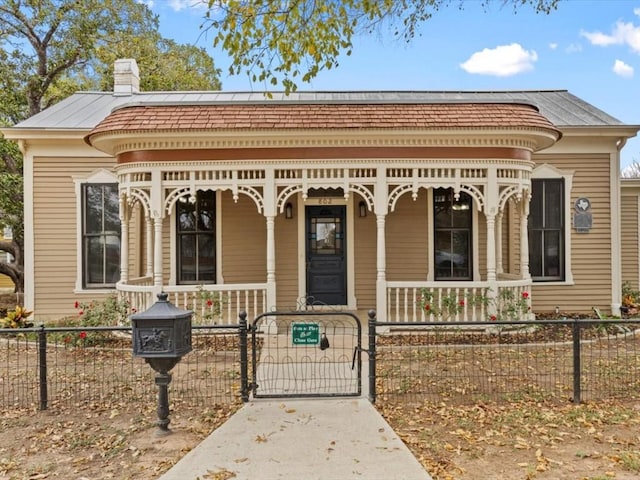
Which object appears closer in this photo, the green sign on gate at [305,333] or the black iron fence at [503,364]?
the green sign on gate at [305,333]

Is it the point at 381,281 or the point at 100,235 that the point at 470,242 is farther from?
the point at 100,235

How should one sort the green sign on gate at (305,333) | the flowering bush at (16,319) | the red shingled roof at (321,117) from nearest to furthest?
the green sign on gate at (305,333) → the red shingled roof at (321,117) → the flowering bush at (16,319)

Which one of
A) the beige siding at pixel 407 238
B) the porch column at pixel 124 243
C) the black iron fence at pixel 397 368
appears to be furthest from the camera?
the beige siding at pixel 407 238

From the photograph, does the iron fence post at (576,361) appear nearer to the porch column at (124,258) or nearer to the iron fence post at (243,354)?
the iron fence post at (243,354)

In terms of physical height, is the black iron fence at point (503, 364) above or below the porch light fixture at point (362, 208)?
below

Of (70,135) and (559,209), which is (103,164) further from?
(559,209)

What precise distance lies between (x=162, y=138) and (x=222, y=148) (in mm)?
987

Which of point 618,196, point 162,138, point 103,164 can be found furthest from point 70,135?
point 618,196

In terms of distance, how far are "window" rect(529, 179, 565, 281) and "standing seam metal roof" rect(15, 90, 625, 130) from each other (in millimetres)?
1582

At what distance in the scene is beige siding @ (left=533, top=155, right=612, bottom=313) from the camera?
980cm

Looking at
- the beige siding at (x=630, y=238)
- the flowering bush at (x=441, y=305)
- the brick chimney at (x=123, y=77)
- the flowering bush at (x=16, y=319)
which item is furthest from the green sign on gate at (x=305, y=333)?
the brick chimney at (x=123, y=77)

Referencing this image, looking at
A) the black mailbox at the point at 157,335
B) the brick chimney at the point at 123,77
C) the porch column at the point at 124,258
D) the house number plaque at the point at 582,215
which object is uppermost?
the brick chimney at the point at 123,77

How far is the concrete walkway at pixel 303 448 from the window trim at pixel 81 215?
260 inches

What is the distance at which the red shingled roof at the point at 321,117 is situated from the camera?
761cm
